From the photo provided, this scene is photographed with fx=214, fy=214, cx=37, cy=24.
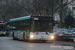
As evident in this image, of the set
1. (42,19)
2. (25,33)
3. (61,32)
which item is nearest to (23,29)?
(25,33)

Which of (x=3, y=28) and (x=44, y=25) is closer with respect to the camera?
(x=44, y=25)

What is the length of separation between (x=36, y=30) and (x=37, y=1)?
1916 centimetres

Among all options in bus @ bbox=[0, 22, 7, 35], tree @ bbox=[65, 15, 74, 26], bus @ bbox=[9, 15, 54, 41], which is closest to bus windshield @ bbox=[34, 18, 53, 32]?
bus @ bbox=[9, 15, 54, 41]

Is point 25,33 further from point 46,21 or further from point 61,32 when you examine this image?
point 61,32

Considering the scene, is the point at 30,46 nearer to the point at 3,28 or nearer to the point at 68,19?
the point at 3,28

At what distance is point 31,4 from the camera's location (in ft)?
134

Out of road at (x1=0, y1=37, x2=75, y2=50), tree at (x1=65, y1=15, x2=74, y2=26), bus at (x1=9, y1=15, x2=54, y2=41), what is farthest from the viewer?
tree at (x1=65, y1=15, x2=74, y2=26)

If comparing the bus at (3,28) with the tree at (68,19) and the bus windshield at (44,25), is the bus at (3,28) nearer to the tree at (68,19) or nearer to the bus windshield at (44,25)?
the bus windshield at (44,25)

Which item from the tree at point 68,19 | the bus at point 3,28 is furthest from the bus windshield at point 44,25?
the tree at point 68,19

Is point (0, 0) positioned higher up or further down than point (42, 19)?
higher up

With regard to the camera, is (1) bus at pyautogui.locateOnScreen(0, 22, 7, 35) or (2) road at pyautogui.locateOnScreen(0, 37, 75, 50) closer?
(2) road at pyautogui.locateOnScreen(0, 37, 75, 50)

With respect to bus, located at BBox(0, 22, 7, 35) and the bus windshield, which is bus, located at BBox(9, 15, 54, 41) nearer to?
the bus windshield

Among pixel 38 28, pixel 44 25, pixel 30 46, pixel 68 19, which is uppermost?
pixel 68 19

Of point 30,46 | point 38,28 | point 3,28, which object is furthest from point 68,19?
point 30,46
